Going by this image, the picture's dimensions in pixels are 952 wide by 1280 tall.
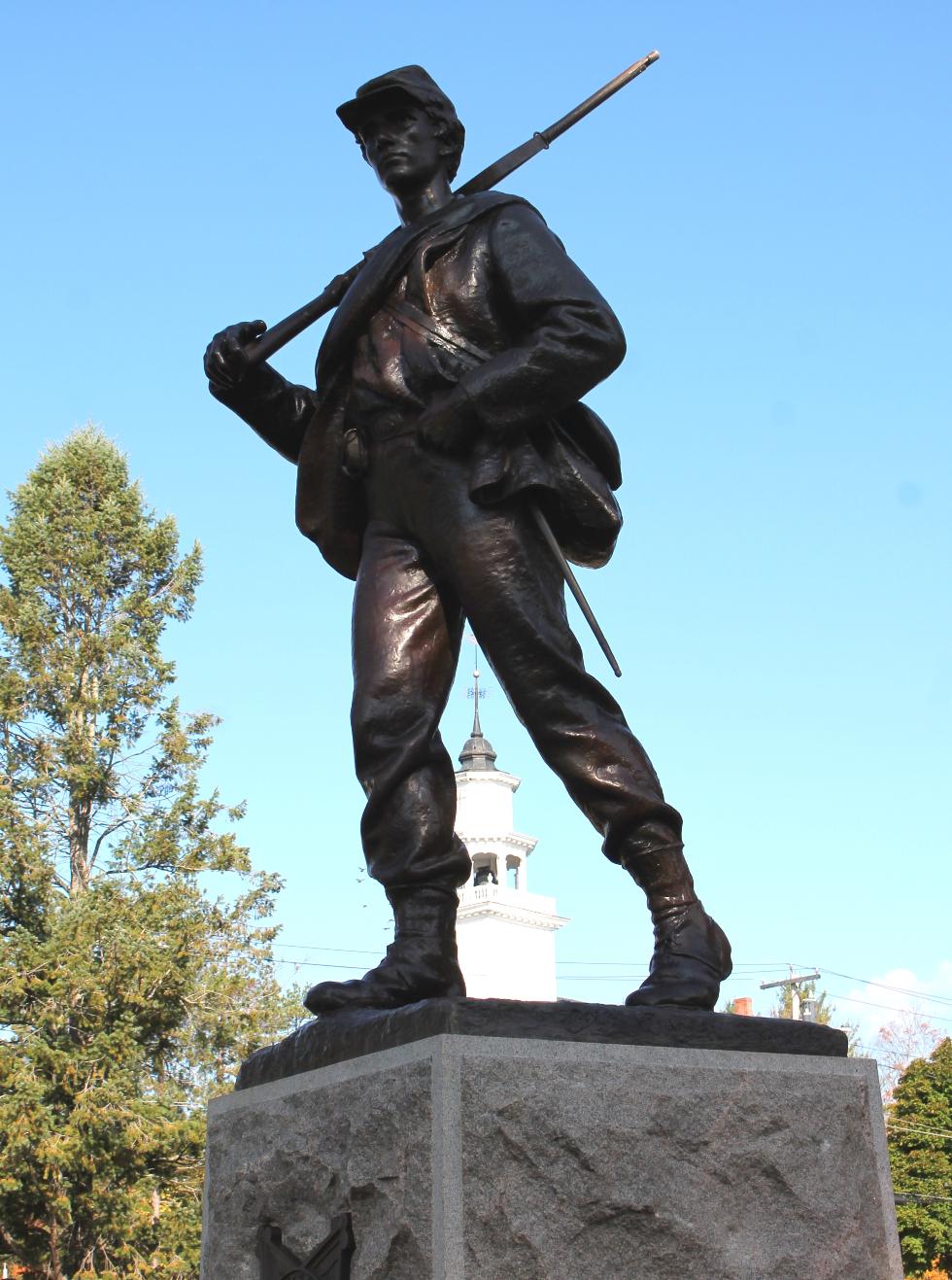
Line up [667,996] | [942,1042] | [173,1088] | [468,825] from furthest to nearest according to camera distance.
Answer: [468,825], [942,1042], [173,1088], [667,996]

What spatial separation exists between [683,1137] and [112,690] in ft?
65.6

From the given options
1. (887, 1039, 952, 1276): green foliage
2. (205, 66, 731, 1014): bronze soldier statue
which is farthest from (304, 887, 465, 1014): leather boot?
(887, 1039, 952, 1276): green foliage

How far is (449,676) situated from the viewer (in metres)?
4.14

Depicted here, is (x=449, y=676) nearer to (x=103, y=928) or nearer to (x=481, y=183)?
(x=481, y=183)

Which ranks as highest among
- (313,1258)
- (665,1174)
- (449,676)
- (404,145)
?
(404,145)

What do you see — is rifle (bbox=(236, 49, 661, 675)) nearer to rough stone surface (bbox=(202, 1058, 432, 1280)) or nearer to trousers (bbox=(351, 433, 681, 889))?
trousers (bbox=(351, 433, 681, 889))

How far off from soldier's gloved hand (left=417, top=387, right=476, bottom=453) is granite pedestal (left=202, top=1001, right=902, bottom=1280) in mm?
1498

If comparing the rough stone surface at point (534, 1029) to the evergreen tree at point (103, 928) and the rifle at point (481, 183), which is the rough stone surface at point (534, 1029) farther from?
the evergreen tree at point (103, 928)

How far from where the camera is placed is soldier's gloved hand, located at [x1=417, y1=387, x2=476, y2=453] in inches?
155

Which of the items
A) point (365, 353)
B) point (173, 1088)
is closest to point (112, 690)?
point (173, 1088)

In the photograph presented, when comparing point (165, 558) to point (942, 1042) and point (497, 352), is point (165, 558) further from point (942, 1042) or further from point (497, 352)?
point (942, 1042)

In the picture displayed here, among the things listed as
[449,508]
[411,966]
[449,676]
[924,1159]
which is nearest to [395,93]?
[449,508]

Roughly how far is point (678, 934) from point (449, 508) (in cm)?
125

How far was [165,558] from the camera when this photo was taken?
2369cm
